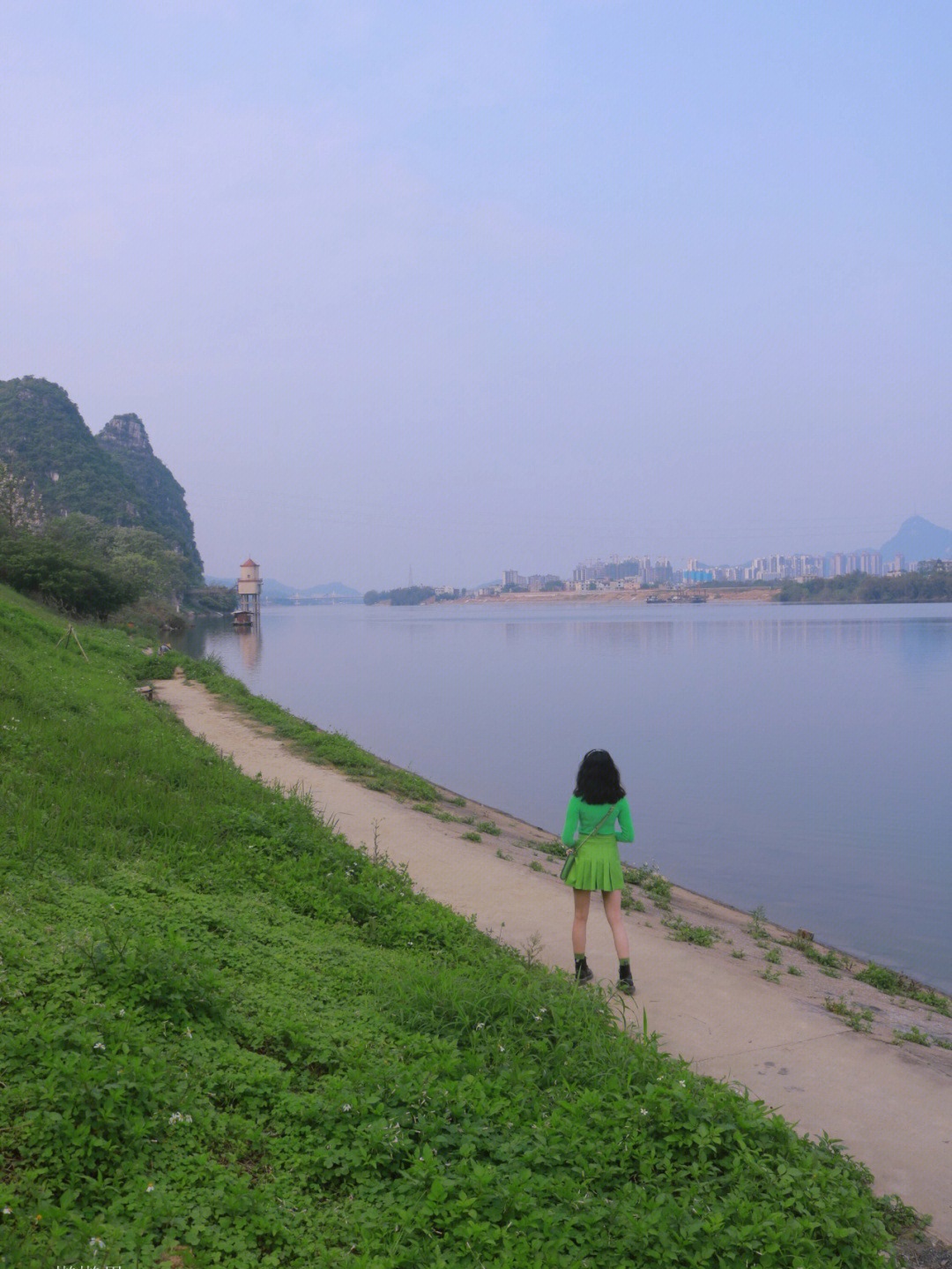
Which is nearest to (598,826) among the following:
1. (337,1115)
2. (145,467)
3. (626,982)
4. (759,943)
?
(626,982)

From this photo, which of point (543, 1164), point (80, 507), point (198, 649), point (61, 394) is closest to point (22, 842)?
point (543, 1164)

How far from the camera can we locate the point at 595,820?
5.75m

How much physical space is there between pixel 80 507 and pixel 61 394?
102 ft

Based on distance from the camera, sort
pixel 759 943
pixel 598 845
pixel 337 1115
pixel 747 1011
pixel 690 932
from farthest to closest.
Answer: pixel 759 943 < pixel 690 932 < pixel 598 845 < pixel 747 1011 < pixel 337 1115

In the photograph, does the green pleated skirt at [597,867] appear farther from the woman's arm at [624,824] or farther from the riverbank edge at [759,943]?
the riverbank edge at [759,943]

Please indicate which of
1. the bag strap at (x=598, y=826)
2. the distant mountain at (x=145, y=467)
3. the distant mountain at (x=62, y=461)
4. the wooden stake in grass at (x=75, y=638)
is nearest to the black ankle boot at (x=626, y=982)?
the bag strap at (x=598, y=826)

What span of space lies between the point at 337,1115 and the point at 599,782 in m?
2.88

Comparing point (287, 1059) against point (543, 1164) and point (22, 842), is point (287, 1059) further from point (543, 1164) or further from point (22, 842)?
point (22, 842)

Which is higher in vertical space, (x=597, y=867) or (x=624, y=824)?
(x=624, y=824)

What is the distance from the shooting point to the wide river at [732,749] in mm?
11039

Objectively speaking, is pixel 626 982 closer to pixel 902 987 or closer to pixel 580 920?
pixel 580 920

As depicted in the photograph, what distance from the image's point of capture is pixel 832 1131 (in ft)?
13.7

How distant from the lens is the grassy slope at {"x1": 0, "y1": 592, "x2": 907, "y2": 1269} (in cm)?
278

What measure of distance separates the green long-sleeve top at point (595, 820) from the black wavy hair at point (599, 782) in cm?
4
